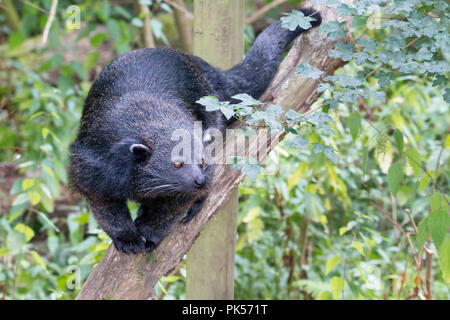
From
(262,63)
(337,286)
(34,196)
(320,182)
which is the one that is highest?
(262,63)

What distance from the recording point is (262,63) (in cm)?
311

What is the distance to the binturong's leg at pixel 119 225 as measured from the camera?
2.62 m

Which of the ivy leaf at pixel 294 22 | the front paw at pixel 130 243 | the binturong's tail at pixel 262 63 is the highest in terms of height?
the ivy leaf at pixel 294 22

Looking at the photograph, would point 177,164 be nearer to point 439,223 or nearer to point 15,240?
point 439,223

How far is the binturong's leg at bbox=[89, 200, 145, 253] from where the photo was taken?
8.59ft

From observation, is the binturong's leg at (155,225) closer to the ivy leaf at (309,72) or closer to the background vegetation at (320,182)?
the background vegetation at (320,182)

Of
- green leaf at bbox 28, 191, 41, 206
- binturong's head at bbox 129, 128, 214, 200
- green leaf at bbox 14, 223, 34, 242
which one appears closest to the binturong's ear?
binturong's head at bbox 129, 128, 214, 200

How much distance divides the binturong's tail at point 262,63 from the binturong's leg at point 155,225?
84 centimetres

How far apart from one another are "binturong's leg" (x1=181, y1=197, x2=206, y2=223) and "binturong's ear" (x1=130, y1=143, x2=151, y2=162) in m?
0.39

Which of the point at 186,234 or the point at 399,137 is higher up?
the point at 399,137

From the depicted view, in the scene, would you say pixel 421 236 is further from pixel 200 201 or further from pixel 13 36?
pixel 13 36

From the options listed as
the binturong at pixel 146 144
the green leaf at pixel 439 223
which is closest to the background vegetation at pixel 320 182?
the green leaf at pixel 439 223

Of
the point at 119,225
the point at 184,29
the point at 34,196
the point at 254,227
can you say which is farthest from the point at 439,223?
the point at 184,29

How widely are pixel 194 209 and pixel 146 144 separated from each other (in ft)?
1.46
